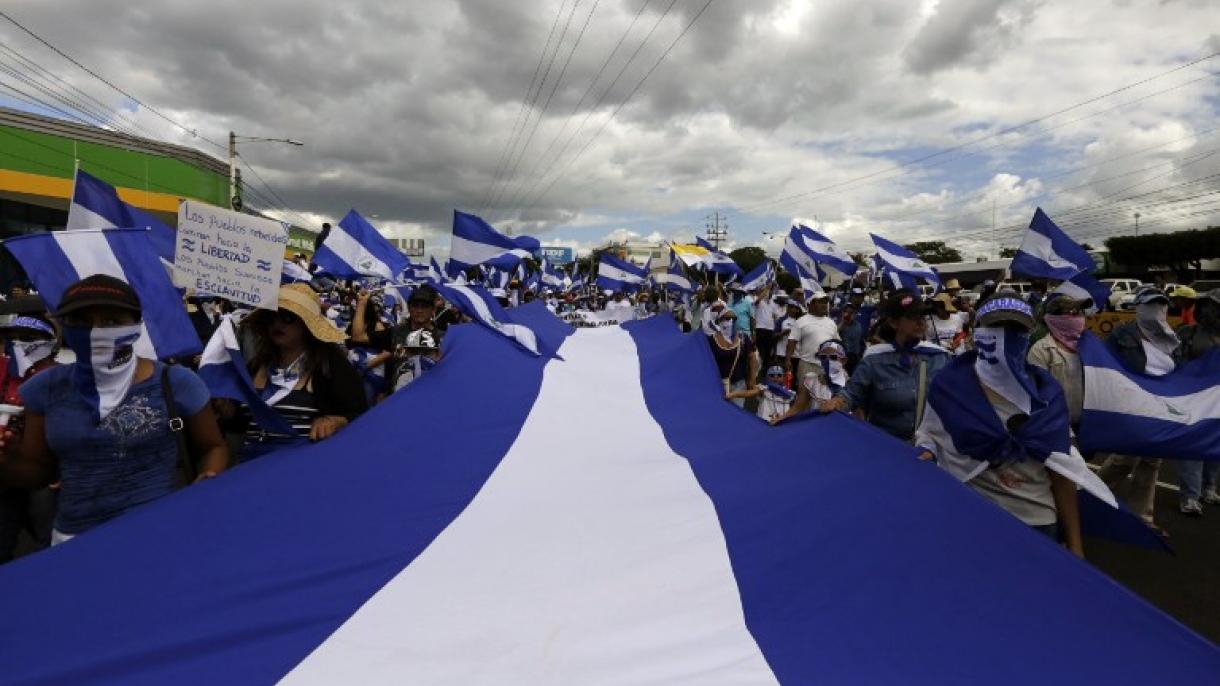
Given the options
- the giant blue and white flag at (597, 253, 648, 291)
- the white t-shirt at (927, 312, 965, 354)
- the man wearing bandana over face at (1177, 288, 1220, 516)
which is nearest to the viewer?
the man wearing bandana over face at (1177, 288, 1220, 516)

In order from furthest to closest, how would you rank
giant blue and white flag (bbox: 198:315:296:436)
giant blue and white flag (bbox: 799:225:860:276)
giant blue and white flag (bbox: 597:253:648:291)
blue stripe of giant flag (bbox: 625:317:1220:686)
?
giant blue and white flag (bbox: 597:253:648:291) < giant blue and white flag (bbox: 799:225:860:276) < giant blue and white flag (bbox: 198:315:296:436) < blue stripe of giant flag (bbox: 625:317:1220:686)

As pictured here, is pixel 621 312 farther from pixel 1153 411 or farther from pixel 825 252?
pixel 1153 411

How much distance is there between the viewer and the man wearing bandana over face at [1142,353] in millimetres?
4680

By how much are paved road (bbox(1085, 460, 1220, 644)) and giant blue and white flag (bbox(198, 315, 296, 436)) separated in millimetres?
4431

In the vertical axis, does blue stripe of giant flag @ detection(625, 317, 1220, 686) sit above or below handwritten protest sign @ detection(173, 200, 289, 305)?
below

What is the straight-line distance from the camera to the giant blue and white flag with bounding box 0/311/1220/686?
179 centimetres

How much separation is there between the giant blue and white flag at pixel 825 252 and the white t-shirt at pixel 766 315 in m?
1.78

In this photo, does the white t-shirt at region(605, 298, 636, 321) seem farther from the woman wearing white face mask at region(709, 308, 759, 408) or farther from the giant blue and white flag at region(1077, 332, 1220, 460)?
the giant blue and white flag at region(1077, 332, 1220, 460)

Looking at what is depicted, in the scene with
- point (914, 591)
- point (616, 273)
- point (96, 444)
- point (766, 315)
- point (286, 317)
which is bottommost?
point (914, 591)

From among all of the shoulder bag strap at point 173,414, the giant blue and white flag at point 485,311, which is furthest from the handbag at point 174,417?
the giant blue and white flag at point 485,311

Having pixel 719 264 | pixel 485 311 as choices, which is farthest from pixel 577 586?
pixel 719 264

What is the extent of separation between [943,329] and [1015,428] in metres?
A: 6.06

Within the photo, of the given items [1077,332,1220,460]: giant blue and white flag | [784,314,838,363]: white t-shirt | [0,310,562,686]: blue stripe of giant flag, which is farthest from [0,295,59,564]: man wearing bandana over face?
[784,314,838,363]: white t-shirt

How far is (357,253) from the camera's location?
8352mm
